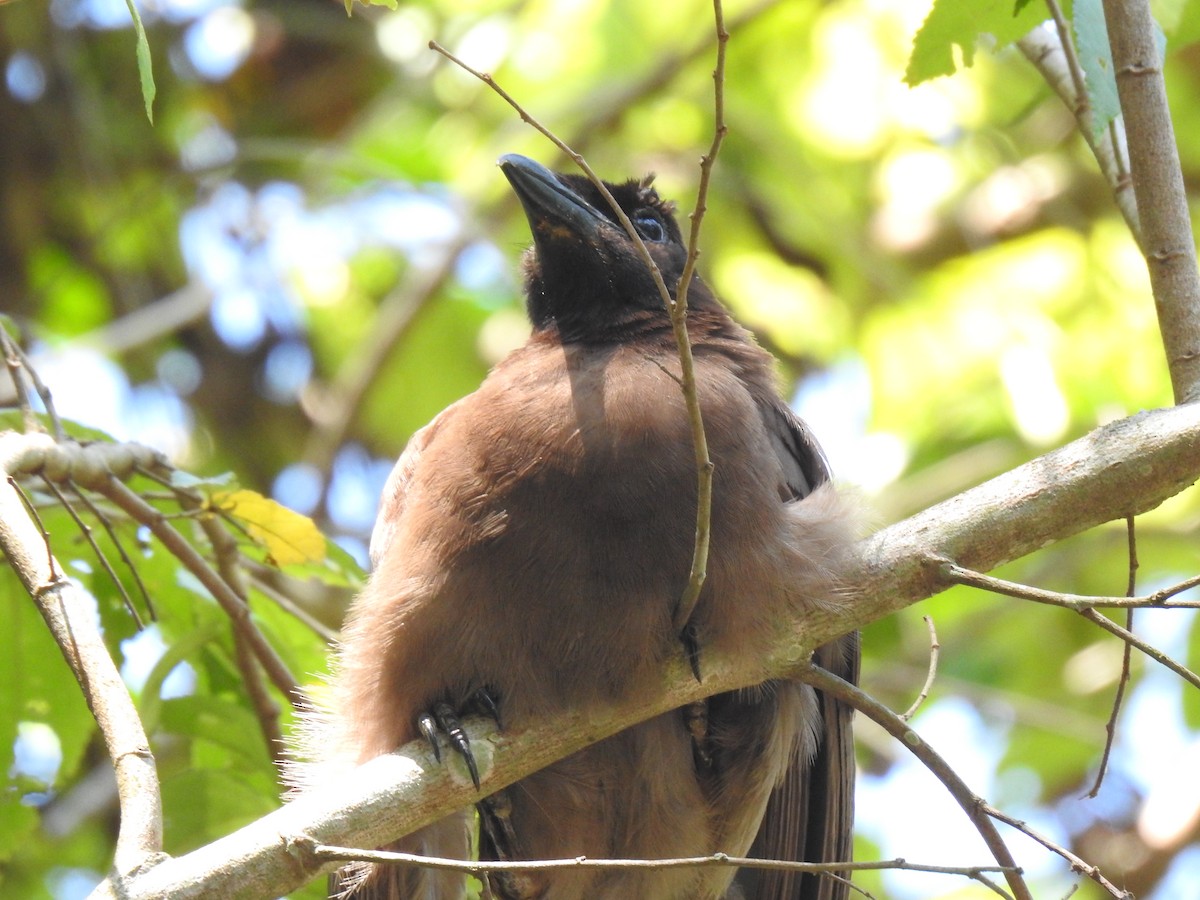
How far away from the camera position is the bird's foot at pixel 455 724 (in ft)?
10.3

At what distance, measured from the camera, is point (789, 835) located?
4242 millimetres

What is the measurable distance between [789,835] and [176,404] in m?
4.24

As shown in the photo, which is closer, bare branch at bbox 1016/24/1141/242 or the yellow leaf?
bare branch at bbox 1016/24/1141/242

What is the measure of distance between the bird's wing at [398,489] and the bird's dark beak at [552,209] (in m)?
0.66

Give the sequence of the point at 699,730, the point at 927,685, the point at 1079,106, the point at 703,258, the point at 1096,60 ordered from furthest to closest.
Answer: the point at 703,258 → the point at 699,730 → the point at 1079,106 → the point at 927,685 → the point at 1096,60

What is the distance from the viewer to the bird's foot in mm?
3125

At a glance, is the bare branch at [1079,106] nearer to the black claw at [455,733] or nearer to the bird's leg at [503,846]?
the black claw at [455,733]

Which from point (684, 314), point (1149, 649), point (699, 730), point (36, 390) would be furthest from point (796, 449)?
point (36, 390)

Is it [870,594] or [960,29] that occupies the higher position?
[960,29]

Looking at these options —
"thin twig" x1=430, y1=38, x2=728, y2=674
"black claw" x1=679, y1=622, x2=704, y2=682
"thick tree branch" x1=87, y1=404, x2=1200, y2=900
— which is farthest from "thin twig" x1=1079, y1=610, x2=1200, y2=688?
"black claw" x1=679, y1=622, x2=704, y2=682

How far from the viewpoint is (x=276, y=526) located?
3684 mm

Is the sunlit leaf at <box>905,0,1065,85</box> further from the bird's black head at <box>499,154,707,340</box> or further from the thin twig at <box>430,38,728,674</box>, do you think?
the bird's black head at <box>499,154,707,340</box>

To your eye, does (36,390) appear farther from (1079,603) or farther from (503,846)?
(1079,603)

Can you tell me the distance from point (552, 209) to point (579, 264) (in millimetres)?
188
